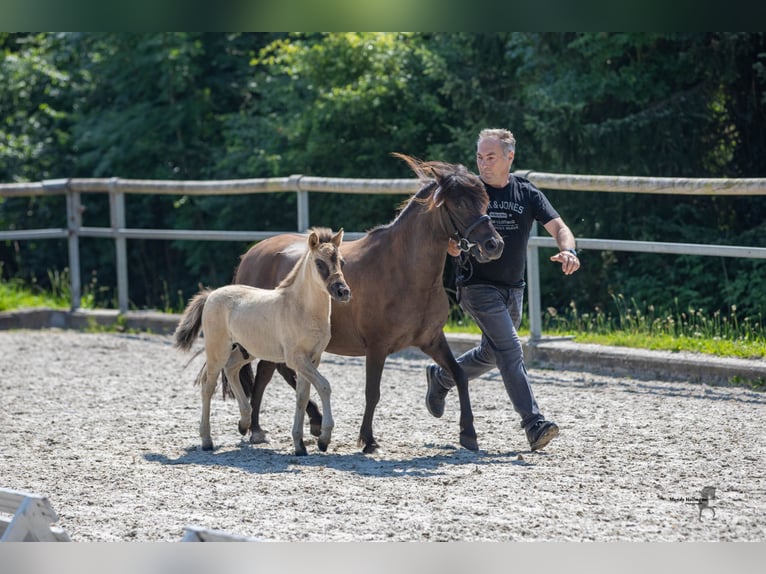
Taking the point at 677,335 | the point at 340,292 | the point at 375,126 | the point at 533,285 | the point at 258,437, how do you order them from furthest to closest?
the point at 375,126, the point at 677,335, the point at 533,285, the point at 258,437, the point at 340,292

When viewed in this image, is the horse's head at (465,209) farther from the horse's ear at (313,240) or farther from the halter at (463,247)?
the horse's ear at (313,240)

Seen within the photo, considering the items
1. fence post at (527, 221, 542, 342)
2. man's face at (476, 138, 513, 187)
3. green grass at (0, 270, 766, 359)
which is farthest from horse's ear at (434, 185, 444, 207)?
green grass at (0, 270, 766, 359)

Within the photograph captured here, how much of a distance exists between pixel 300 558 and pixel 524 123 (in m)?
9.29

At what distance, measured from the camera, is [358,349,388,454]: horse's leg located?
261 inches

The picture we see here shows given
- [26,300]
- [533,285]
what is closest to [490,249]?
[533,285]

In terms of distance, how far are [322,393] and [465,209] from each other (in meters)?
1.28

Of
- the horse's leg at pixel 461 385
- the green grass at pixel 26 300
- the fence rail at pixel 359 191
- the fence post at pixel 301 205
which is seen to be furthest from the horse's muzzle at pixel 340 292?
the green grass at pixel 26 300

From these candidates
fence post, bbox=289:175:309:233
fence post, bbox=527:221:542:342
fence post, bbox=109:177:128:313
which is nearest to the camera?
fence post, bbox=527:221:542:342

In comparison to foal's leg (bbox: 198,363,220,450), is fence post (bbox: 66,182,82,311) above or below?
above

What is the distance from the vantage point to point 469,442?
261 inches

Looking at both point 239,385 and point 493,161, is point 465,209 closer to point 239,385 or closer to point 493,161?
point 493,161

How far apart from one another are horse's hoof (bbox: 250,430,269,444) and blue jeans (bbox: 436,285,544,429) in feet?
4.76

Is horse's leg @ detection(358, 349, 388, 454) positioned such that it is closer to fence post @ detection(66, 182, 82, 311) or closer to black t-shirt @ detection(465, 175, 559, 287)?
black t-shirt @ detection(465, 175, 559, 287)

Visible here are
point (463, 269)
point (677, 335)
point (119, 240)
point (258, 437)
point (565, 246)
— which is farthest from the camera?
point (119, 240)
